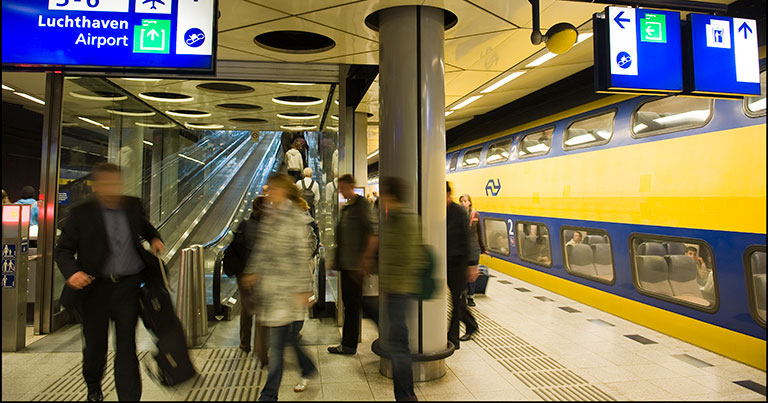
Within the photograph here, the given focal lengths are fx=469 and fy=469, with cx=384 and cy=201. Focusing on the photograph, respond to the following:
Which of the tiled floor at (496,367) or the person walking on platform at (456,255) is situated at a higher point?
the person walking on platform at (456,255)

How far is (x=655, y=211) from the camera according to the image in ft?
18.5

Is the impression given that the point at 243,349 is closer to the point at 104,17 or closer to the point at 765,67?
the point at 104,17

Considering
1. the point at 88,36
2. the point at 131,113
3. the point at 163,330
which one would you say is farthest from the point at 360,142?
the point at 163,330

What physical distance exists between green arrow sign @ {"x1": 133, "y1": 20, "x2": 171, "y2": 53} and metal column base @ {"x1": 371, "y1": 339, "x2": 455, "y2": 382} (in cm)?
303

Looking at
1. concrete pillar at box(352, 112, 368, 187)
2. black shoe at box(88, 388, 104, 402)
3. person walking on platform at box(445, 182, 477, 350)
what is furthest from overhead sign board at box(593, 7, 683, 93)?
concrete pillar at box(352, 112, 368, 187)

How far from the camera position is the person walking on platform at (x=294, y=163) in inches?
378

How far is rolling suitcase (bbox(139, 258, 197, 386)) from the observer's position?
3223 millimetres

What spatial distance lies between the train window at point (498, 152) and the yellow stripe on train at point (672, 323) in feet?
8.53

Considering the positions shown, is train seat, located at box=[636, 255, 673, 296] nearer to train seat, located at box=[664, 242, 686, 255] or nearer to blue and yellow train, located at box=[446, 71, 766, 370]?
blue and yellow train, located at box=[446, 71, 766, 370]

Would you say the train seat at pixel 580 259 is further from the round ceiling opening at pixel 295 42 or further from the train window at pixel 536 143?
the round ceiling opening at pixel 295 42

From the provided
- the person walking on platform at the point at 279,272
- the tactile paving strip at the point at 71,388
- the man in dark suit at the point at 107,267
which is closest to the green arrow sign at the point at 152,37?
the man in dark suit at the point at 107,267

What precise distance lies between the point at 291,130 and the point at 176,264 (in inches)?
158

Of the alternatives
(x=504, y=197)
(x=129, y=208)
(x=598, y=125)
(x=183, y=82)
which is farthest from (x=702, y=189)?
(x=183, y=82)

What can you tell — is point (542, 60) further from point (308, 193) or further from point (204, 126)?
point (204, 126)
